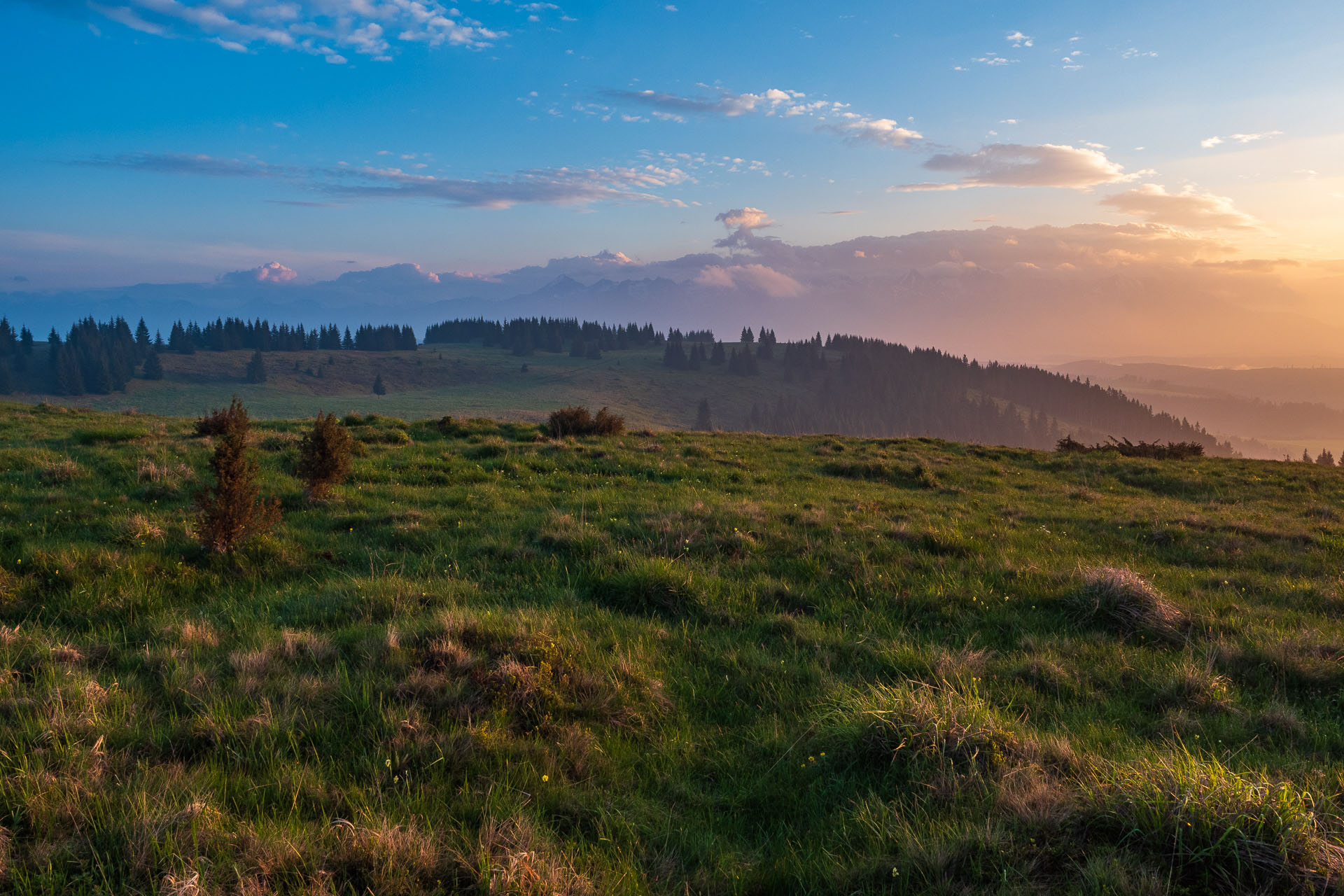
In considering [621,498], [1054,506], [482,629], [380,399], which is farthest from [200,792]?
[380,399]

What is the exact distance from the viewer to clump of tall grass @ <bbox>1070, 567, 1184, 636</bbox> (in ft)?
22.0

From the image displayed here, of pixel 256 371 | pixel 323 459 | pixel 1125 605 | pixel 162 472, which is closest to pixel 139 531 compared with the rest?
pixel 323 459

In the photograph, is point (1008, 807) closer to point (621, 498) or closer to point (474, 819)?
point (474, 819)

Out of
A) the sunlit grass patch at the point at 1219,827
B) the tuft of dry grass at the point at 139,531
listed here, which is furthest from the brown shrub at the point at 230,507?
the sunlit grass patch at the point at 1219,827

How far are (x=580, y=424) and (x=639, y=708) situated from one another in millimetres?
18542

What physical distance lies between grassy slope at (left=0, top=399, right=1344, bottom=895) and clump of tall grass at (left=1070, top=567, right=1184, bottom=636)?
0.65ft

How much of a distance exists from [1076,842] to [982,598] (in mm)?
4647

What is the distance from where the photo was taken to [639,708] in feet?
15.7

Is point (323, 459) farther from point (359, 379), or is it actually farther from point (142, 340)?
point (142, 340)

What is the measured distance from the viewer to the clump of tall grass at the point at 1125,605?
669 cm

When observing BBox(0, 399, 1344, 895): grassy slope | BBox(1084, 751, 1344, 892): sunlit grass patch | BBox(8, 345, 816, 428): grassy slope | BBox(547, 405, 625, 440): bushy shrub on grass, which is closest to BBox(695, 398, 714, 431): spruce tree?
BBox(8, 345, 816, 428): grassy slope

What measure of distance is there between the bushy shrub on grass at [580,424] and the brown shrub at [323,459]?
10808 millimetres

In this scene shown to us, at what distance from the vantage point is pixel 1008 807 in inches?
134

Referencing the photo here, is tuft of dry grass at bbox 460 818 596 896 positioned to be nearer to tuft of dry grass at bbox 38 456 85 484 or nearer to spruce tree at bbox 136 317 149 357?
tuft of dry grass at bbox 38 456 85 484
